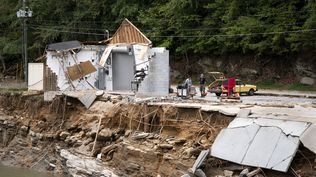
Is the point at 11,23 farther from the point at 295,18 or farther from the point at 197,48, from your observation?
the point at 295,18

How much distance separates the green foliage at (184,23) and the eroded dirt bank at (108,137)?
15.9 m

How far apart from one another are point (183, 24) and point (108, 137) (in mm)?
24316

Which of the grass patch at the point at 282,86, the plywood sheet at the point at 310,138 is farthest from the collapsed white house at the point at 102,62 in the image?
the plywood sheet at the point at 310,138

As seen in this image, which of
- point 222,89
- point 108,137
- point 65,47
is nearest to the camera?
point 108,137

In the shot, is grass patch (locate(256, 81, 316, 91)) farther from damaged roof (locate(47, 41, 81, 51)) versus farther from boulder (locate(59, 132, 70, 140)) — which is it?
boulder (locate(59, 132, 70, 140))

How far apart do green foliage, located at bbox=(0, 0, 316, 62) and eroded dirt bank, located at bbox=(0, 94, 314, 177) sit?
15852 mm

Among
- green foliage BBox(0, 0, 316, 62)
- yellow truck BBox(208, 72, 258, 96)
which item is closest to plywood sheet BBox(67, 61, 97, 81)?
yellow truck BBox(208, 72, 258, 96)

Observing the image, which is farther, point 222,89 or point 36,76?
point 36,76

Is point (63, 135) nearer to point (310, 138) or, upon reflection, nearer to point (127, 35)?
point (127, 35)

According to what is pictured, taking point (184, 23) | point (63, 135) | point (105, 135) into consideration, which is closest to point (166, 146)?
point (105, 135)

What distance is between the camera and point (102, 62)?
113ft

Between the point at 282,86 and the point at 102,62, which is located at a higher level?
the point at 102,62

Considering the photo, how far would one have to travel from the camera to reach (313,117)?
18438 mm

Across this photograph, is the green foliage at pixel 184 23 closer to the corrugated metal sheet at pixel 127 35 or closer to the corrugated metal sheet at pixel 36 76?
the corrugated metal sheet at pixel 127 35
